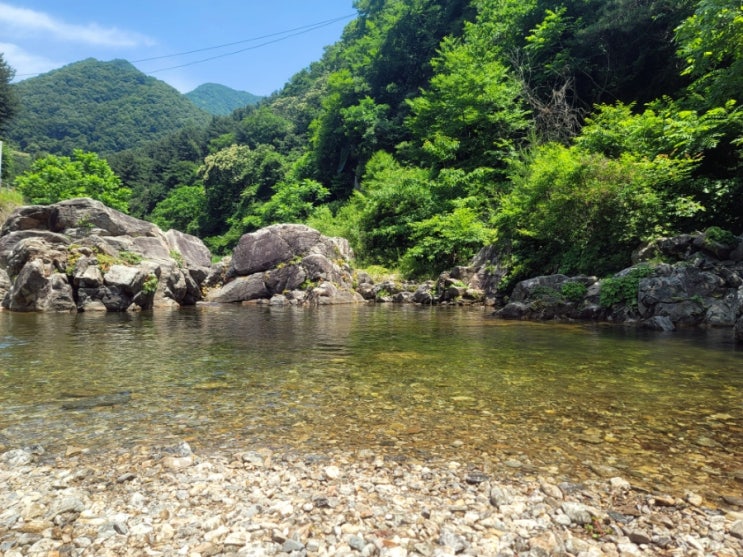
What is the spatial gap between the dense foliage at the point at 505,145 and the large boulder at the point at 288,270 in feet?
17.0

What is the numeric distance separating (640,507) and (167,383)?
211 inches

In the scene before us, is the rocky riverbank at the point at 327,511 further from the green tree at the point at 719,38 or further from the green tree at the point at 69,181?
the green tree at the point at 69,181

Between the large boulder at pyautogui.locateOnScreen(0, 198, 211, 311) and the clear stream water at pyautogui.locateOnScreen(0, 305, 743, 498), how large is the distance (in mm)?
7830

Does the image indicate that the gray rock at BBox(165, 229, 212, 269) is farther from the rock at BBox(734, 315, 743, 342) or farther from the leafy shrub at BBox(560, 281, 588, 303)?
the rock at BBox(734, 315, 743, 342)

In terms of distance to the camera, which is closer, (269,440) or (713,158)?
(269,440)

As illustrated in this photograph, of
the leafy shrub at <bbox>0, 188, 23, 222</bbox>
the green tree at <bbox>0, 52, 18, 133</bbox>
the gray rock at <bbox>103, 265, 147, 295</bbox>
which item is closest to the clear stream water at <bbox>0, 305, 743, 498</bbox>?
the gray rock at <bbox>103, 265, 147, 295</bbox>

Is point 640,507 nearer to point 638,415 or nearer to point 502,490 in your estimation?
point 502,490

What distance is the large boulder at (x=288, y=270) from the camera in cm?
2331

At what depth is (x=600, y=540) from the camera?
243cm

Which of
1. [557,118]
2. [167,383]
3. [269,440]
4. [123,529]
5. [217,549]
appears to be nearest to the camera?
A: [217,549]

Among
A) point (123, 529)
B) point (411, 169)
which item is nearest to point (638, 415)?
point (123, 529)

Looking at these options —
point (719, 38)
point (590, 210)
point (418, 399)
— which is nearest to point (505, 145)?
point (590, 210)

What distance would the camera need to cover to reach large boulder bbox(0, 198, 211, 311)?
16.6m

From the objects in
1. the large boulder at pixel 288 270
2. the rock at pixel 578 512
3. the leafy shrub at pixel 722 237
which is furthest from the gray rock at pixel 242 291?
the rock at pixel 578 512
